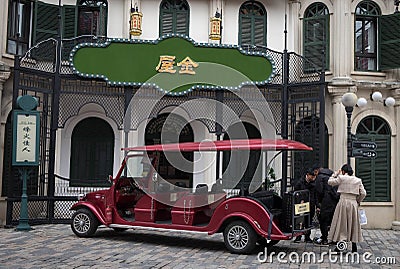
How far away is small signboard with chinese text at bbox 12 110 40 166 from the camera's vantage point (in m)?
12.6

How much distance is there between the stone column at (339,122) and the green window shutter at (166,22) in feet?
16.5

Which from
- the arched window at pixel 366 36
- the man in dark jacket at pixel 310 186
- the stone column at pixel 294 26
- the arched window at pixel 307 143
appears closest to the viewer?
the man in dark jacket at pixel 310 186

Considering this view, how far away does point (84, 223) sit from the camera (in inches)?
454

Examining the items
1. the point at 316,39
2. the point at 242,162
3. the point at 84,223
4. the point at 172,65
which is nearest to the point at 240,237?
the point at 242,162

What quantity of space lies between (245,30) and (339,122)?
4.00 m

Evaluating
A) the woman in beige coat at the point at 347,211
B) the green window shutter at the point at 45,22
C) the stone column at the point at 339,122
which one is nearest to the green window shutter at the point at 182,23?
the green window shutter at the point at 45,22

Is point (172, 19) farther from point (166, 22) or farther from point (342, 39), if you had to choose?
point (342, 39)

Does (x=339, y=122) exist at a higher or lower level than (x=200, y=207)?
higher

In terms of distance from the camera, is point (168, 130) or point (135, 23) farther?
point (168, 130)

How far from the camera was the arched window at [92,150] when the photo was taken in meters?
15.4

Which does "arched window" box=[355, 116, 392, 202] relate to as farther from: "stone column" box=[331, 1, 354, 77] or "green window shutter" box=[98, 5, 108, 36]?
"green window shutter" box=[98, 5, 108, 36]

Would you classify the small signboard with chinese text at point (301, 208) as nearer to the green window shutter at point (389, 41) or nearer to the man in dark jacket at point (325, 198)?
the man in dark jacket at point (325, 198)

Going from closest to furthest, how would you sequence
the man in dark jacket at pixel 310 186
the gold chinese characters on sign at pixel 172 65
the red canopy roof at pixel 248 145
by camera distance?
the red canopy roof at pixel 248 145 < the man in dark jacket at pixel 310 186 < the gold chinese characters on sign at pixel 172 65

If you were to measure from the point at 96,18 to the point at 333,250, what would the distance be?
378 inches
